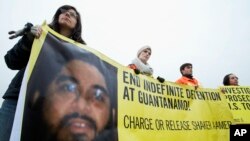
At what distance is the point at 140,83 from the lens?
13.2ft

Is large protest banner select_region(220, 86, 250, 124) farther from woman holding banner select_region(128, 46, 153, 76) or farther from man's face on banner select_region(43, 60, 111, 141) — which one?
man's face on banner select_region(43, 60, 111, 141)

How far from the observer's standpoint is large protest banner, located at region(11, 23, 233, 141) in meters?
2.61

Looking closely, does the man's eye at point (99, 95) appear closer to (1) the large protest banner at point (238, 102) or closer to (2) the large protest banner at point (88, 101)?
(2) the large protest banner at point (88, 101)

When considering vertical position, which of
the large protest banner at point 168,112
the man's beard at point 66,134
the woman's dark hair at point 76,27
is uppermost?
the woman's dark hair at point 76,27

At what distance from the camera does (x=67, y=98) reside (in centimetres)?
280

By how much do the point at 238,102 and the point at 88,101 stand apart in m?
3.76

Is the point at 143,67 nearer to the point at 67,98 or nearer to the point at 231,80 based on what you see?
the point at 231,80

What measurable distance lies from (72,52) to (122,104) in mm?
822

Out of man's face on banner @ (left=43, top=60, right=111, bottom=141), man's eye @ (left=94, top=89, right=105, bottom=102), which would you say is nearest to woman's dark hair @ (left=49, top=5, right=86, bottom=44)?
man's face on banner @ (left=43, top=60, right=111, bottom=141)

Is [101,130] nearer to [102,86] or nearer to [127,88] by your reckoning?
[102,86]

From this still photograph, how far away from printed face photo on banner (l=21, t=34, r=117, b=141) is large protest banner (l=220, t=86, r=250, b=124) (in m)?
3.10

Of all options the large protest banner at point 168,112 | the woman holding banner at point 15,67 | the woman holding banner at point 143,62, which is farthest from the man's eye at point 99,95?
the woman holding banner at point 143,62

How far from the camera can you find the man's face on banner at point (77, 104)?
2686 mm

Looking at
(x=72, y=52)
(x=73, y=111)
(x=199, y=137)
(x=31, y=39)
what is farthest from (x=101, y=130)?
(x=199, y=137)
